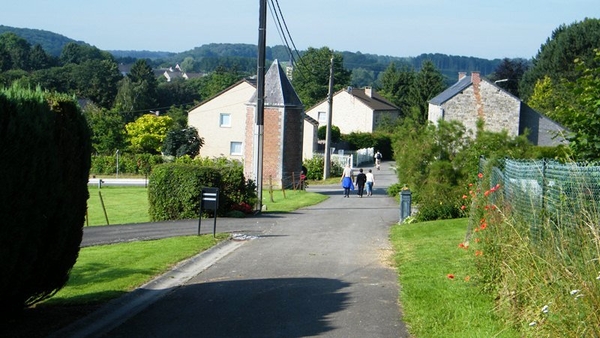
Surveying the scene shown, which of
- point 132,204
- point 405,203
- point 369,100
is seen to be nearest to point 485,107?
point 132,204

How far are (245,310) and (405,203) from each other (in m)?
15.1

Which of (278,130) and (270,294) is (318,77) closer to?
(278,130)

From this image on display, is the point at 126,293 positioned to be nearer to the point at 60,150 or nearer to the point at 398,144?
the point at 60,150

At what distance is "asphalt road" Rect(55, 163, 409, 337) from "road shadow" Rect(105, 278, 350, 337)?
1 cm

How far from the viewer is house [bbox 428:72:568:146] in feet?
175

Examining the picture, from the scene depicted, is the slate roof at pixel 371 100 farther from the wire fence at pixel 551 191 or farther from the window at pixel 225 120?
the wire fence at pixel 551 191

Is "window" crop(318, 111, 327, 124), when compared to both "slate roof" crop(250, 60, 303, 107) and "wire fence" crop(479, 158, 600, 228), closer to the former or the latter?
"slate roof" crop(250, 60, 303, 107)

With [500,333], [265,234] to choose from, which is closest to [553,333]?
[500,333]

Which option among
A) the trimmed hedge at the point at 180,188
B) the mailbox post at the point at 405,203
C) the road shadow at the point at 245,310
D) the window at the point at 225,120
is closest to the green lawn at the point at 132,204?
the trimmed hedge at the point at 180,188

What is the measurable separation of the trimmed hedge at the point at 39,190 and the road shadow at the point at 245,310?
1.19 m

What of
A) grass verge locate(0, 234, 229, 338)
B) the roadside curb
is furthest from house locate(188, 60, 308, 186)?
the roadside curb

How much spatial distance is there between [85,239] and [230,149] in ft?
158

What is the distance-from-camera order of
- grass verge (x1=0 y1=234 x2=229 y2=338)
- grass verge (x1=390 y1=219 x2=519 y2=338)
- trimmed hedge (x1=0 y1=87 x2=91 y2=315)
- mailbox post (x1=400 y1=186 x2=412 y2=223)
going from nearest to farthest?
trimmed hedge (x1=0 y1=87 x2=91 y2=315) < grass verge (x1=390 y1=219 x2=519 y2=338) < grass verge (x1=0 y1=234 x2=229 y2=338) < mailbox post (x1=400 y1=186 x2=412 y2=223)

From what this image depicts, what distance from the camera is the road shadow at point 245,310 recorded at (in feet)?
31.6
